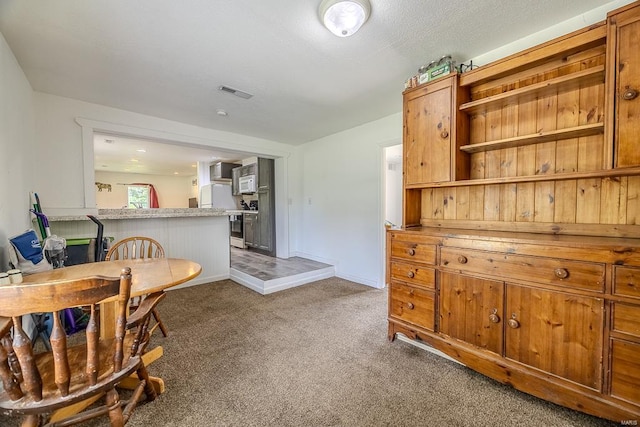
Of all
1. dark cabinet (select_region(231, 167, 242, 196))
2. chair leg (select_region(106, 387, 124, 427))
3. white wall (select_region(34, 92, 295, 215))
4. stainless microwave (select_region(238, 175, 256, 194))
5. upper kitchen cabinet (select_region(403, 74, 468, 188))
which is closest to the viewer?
chair leg (select_region(106, 387, 124, 427))

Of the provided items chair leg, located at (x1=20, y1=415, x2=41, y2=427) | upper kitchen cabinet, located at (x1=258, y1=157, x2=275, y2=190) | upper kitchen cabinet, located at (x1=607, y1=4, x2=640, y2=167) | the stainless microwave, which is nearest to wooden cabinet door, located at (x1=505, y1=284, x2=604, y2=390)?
upper kitchen cabinet, located at (x1=607, y1=4, x2=640, y2=167)

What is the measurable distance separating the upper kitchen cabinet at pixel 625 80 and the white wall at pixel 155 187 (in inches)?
394

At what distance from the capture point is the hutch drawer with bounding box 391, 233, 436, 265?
1905 mm

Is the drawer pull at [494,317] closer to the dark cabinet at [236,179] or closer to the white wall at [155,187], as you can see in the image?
the dark cabinet at [236,179]

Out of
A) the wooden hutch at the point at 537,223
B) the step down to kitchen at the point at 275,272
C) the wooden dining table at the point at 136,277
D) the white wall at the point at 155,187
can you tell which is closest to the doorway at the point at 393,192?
the step down to kitchen at the point at 275,272

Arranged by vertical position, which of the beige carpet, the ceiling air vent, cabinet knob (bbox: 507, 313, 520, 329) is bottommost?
the beige carpet

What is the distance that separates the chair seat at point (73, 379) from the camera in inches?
36.5

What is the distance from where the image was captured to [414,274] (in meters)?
2.00

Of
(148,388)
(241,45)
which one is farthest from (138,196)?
(148,388)

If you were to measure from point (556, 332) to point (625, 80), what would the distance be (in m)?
1.41

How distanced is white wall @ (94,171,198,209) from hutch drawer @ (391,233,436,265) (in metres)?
8.91

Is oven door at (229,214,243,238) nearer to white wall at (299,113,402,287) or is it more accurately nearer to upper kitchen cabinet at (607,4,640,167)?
white wall at (299,113,402,287)

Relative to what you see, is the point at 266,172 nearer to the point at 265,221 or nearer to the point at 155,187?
the point at 265,221

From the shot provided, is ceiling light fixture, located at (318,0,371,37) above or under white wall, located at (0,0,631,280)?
above
